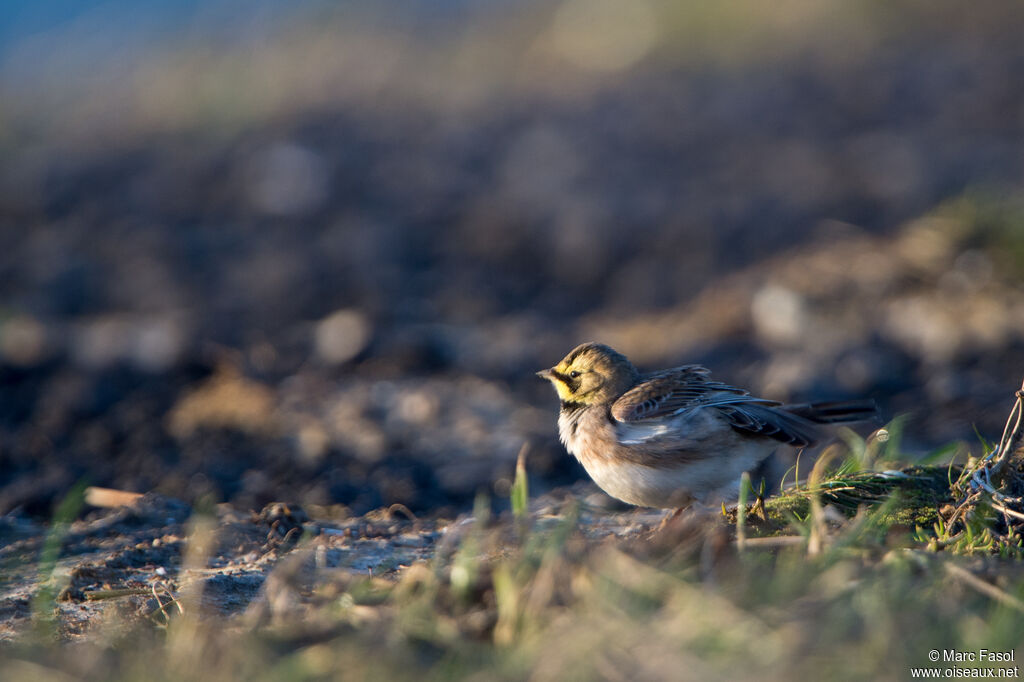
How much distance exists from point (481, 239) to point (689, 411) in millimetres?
5815

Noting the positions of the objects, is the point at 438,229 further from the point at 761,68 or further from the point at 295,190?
the point at 761,68

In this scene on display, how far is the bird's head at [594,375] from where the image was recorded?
5012 millimetres

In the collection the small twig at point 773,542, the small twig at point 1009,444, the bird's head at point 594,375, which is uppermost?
the bird's head at point 594,375

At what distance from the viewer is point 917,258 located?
849cm

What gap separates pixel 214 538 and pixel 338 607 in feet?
4.75

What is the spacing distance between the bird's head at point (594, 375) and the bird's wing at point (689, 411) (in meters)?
0.10

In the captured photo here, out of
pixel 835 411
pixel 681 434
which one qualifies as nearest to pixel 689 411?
pixel 681 434

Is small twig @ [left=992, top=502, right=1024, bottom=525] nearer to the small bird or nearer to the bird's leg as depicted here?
the small bird

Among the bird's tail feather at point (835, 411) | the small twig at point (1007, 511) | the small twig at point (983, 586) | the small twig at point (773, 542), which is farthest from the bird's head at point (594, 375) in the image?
the small twig at point (983, 586)

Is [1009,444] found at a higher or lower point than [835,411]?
lower

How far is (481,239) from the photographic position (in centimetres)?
1023

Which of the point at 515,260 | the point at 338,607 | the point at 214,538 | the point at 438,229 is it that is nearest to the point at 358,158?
the point at 438,229

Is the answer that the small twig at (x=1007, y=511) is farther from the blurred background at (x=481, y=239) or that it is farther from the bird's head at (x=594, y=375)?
the blurred background at (x=481, y=239)

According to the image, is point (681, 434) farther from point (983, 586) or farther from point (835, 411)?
point (983, 586)
